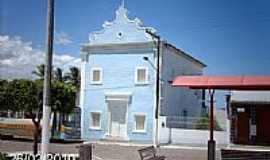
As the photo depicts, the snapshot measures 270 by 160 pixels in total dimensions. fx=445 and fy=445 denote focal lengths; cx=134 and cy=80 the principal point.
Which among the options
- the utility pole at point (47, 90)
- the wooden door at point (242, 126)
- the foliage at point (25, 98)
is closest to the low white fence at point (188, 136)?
the wooden door at point (242, 126)

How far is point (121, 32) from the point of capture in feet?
85.5

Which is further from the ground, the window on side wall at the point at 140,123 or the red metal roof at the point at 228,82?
the red metal roof at the point at 228,82

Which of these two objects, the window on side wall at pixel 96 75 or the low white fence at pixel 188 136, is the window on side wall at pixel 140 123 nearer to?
the low white fence at pixel 188 136

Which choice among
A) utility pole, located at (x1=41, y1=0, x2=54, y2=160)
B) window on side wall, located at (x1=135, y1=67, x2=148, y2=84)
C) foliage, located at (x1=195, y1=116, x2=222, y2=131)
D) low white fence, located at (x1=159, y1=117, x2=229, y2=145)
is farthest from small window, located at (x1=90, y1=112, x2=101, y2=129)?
utility pole, located at (x1=41, y1=0, x2=54, y2=160)

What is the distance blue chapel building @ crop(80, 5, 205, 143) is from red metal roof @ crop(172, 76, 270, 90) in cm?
1242

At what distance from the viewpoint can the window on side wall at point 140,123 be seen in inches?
991

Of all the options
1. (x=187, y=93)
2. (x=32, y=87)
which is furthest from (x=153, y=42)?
(x=32, y=87)

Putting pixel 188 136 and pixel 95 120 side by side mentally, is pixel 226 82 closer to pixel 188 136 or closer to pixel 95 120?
pixel 188 136

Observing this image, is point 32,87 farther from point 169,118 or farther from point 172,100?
point 172,100

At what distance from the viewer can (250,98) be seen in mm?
24609

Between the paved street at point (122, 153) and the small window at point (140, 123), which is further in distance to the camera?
the small window at point (140, 123)

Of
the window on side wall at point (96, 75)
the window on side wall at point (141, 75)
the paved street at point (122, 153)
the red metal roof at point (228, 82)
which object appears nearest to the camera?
the red metal roof at point (228, 82)

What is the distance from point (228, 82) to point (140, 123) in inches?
559

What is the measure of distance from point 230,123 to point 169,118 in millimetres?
3313
